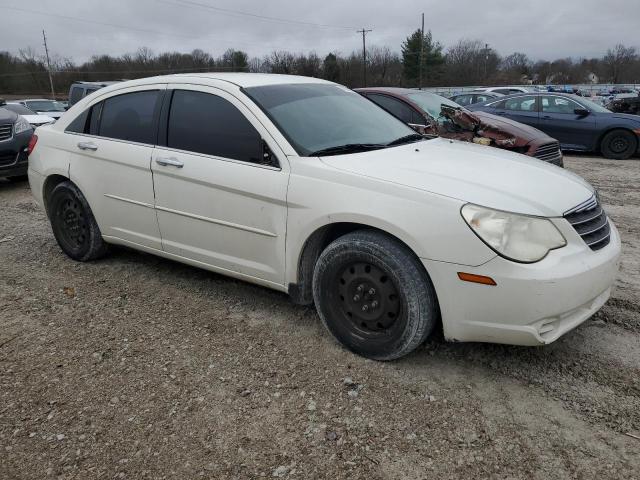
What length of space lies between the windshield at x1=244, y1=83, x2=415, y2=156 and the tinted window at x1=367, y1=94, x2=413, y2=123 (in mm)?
3818

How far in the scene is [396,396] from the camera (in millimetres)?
2732

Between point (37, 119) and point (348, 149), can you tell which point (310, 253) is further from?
point (37, 119)

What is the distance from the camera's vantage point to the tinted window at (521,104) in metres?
11.5

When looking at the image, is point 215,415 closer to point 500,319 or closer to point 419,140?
point 500,319

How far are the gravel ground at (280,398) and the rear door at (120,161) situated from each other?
62 centimetres

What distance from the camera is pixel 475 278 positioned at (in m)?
2.58

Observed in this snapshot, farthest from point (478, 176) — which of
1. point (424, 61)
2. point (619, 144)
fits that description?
point (424, 61)

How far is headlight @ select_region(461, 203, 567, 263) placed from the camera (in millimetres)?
2543

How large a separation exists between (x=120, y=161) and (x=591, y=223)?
10.9ft

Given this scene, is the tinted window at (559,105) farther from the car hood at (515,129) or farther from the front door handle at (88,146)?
the front door handle at (88,146)

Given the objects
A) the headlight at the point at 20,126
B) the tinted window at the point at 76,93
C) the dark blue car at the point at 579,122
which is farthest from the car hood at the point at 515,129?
the tinted window at the point at 76,93

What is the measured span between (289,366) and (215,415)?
0.57 meters

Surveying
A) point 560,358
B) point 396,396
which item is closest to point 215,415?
point 396,396

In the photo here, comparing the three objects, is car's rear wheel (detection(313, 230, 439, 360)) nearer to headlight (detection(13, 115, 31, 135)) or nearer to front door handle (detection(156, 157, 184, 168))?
front door handle (detection(156, 157, 184, 168))
